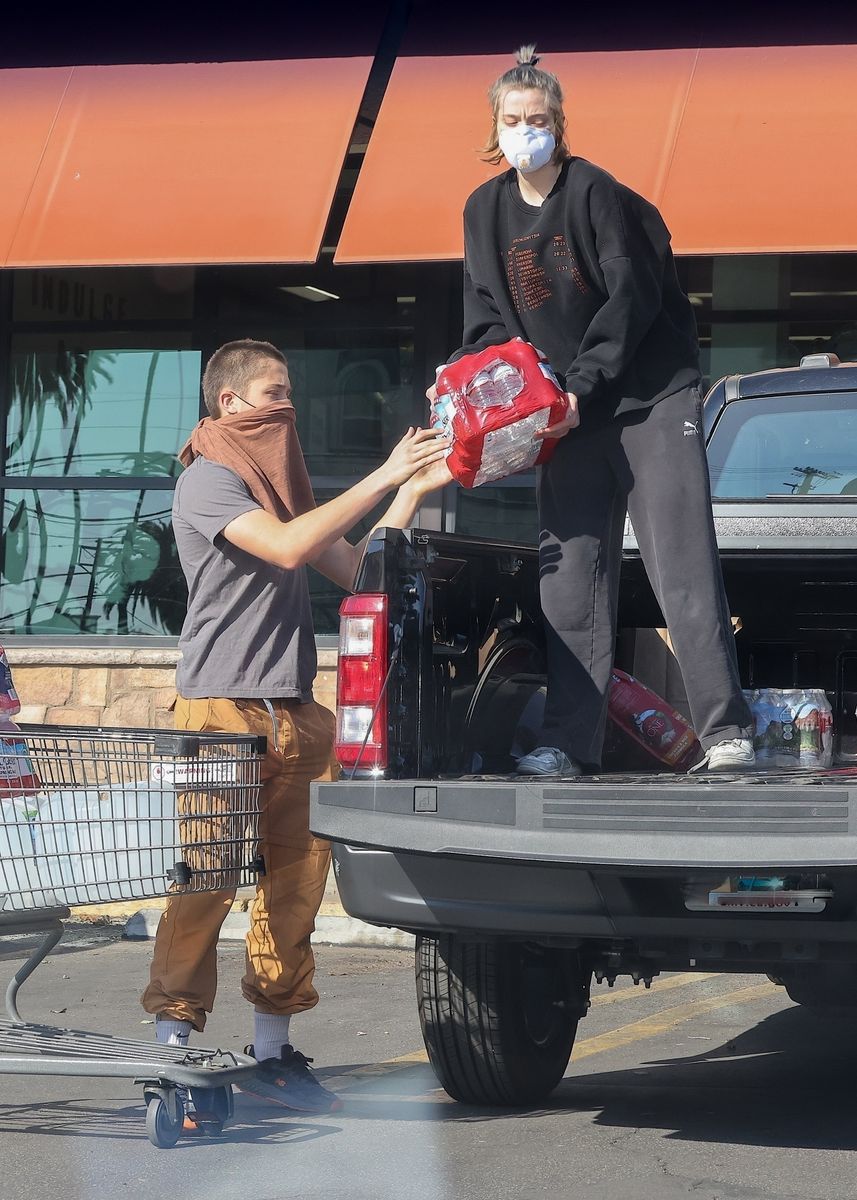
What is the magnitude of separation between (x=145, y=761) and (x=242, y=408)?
1.25 m

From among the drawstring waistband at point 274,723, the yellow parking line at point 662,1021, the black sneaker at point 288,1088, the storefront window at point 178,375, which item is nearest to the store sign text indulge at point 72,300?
the storefront window at point 178,375

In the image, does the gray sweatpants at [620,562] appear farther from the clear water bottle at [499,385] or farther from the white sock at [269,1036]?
the white sock at [269,1036]

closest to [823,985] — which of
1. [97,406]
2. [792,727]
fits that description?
[792,727]

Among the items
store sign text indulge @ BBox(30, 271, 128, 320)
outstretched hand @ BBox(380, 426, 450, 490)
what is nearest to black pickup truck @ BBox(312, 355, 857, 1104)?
outstretched hand @ BBox(380, 426, 450, 490)

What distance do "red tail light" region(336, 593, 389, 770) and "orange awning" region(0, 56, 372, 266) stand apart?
4241mm

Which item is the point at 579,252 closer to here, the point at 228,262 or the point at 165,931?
the point at 165,931

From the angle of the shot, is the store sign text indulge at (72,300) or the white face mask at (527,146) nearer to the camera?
the white face mask at (527,146)

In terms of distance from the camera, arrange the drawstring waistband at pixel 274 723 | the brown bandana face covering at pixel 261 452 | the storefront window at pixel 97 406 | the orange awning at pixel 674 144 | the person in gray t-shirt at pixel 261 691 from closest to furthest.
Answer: the person in gray t-shirt at pixel 261 691, the drawstring waistband at pixel 274 723, the brown bandana face covering at pixel 261 452, the orange awning at pixel 674 144, the storefront window at pixel 97 406

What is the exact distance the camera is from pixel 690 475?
4.25 metres

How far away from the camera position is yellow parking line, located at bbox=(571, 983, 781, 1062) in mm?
5555

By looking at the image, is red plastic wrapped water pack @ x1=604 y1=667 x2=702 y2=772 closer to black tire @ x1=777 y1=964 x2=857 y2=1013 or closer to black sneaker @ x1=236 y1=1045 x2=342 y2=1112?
black tire @ x1=777 y1=964 x2=857 y2=1013

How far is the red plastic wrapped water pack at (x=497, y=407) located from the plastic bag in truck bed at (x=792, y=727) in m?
0.94

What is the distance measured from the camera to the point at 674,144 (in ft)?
26.0

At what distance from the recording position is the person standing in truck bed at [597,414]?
420 centimetres
